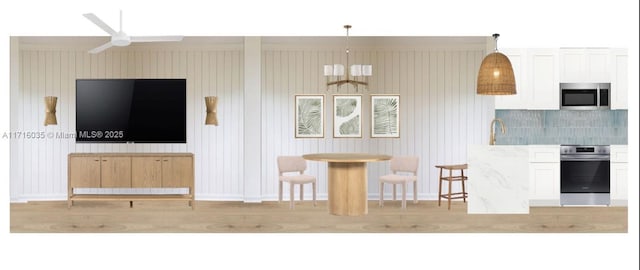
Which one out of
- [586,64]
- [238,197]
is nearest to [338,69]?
[238,197]

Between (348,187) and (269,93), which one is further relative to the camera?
(269,93)

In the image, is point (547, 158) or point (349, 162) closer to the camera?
point (349, 162)

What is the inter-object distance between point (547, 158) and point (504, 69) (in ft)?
8.10

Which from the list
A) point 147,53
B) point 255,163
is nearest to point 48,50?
point 147,53

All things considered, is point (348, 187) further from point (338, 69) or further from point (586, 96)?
point (586, 96)

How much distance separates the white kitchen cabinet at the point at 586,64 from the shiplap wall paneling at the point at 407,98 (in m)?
1.16

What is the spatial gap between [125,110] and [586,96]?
21.3 feet

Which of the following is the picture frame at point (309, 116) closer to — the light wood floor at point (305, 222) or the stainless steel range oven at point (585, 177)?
the light wood floor at point (305, 222)

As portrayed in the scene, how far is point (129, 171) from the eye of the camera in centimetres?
745

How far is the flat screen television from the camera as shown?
25.8ft

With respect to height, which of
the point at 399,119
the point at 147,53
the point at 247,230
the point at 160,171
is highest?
the point at 147,53

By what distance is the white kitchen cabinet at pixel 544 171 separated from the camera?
7.81 m

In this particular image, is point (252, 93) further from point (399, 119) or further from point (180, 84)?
point (399, 119)

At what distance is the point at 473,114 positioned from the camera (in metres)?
8.33
